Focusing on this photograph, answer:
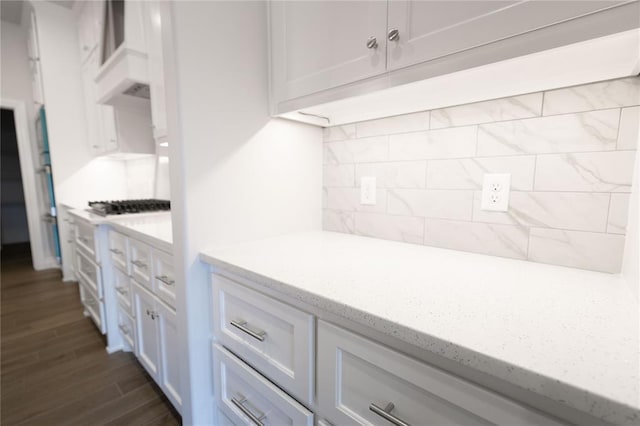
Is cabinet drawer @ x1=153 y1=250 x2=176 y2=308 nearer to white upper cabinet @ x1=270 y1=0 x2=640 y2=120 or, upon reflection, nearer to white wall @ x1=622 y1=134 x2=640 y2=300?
white upper cabinet @ x1=270 y1=0 x2=640 y2=120

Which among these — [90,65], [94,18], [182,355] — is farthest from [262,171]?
[90,65]

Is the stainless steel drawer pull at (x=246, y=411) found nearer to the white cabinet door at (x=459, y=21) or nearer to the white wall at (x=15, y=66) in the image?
the white cabinet door at (x=459, y=21)

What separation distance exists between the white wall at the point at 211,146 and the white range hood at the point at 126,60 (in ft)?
2.98

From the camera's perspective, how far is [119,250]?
1.60 m

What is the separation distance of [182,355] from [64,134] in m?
3.39

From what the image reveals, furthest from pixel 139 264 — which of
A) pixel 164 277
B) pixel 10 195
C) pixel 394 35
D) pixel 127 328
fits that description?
pixel 10 195

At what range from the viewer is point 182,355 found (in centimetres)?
100

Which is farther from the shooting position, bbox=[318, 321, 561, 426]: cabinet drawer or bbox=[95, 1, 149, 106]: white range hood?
bbox=[95, 1, 149, 106]: white range hood

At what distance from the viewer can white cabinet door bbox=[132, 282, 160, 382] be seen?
1305 mm

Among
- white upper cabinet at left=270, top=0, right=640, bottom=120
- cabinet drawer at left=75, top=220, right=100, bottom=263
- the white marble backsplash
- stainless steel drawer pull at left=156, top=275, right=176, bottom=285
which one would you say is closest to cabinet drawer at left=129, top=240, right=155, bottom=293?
stainless steel drawer pull at left=156, top=275, right=176, bottom=285

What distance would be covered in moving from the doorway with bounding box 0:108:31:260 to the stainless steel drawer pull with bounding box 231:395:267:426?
6.46 metres

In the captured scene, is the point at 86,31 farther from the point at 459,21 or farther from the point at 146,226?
the point at 459,21

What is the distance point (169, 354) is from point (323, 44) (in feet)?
4.57

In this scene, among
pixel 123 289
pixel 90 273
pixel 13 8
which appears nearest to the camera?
pixel 123 289
